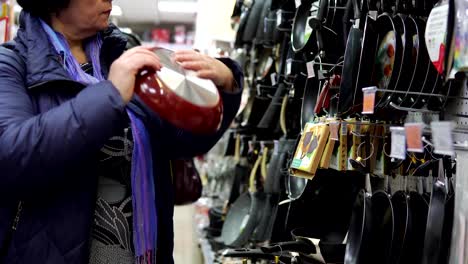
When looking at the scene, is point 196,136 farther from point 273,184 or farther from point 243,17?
point 243,17

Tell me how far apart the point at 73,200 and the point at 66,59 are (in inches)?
11.3

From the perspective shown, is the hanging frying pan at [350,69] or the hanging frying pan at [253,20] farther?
the hanging frying pan at [253,20]

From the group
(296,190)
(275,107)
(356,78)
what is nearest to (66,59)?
(356,78)

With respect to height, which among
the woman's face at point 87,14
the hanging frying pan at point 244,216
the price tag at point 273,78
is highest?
the woman's face at point 87,14

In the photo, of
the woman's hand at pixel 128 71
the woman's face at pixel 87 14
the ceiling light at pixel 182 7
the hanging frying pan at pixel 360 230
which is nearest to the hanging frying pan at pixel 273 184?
the hanging frying pan at pixel 360 230

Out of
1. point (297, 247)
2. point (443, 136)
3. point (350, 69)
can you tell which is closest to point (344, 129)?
point (350, 69)

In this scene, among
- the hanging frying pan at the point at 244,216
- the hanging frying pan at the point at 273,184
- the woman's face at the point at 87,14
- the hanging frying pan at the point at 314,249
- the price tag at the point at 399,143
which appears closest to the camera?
the price tag at the point at 399,143

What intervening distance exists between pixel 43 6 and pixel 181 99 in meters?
0.44

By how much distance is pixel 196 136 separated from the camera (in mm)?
1350

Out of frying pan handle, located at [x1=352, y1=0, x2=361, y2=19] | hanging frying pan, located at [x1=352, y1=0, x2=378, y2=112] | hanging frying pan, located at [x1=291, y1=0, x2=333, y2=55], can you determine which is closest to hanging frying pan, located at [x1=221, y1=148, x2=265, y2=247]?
hanging frying pan, located at [x1=291, y1=0, x2=333, y2=55]

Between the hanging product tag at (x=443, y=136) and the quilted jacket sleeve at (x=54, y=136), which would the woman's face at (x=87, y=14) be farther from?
the hanging product tag at (x=443, y=136)

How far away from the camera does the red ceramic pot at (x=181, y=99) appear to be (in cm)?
100

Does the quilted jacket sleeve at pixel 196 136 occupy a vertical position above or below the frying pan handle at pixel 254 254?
above

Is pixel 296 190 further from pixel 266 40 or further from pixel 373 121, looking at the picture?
pixel 266 40
